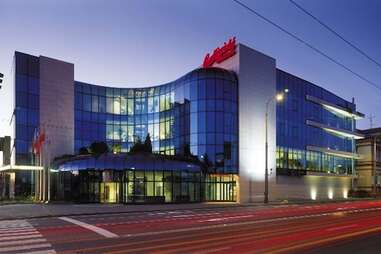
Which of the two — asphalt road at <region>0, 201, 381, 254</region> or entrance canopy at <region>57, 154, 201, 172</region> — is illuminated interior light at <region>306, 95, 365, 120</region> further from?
asphalt road at <region>0, 201, 381, 254</region>

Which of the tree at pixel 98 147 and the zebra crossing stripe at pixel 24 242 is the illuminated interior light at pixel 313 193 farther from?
the zebra crossing stripe at pixel 24 242

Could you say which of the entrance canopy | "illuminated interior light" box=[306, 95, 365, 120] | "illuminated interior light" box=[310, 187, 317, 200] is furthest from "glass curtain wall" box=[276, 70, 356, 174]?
the entrance canopy

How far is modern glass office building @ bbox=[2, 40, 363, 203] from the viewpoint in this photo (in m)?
51.3

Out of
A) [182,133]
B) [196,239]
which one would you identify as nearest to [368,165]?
[182,133]

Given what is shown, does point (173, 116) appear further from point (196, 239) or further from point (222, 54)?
point (196, 239)

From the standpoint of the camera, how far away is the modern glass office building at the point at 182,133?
51.3 metres

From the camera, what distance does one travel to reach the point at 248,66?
59094mm

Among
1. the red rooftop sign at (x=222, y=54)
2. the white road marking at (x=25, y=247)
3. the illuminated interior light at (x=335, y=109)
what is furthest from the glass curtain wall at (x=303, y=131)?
the white road marking at (x=25, y=247)

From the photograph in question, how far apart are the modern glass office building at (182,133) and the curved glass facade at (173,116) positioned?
4.8 inches

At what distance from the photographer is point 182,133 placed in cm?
5897

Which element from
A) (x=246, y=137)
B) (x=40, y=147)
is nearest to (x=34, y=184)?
(x=40, y=147)

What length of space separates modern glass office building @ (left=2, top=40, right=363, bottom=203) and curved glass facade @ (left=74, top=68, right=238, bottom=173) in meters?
0.12

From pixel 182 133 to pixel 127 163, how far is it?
36.4ft

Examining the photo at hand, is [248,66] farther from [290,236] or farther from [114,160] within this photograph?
[290,236]
